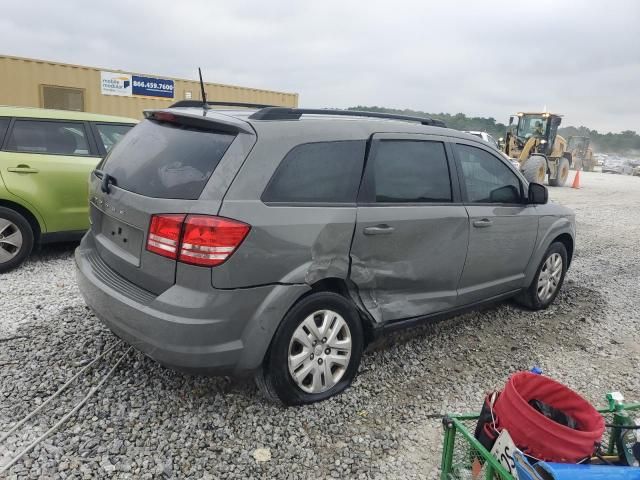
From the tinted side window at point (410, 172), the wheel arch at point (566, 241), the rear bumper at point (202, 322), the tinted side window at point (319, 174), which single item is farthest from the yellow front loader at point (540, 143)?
the rear bumper at point (202, 322)

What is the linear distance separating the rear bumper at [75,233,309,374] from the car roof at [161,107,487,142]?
0.89 m

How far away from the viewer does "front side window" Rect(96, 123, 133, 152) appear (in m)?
5.61

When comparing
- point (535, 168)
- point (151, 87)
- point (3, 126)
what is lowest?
point (535, 168)

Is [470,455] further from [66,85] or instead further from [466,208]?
[66,85]

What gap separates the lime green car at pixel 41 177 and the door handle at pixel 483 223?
4.01m

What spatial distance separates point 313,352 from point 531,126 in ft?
63.9

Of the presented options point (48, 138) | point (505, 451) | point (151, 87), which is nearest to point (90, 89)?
point (151, 87)

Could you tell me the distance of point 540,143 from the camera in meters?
18.9

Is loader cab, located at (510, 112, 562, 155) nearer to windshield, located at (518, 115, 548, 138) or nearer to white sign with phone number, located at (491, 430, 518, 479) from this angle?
windshield, located at (518, 115, 548, 138)

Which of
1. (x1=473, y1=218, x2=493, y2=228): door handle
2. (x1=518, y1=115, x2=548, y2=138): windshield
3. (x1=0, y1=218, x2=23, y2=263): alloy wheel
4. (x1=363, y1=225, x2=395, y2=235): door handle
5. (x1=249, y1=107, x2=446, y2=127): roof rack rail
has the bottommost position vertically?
(x1=0, y1=218, x2=23, y2=263): alloy wheel

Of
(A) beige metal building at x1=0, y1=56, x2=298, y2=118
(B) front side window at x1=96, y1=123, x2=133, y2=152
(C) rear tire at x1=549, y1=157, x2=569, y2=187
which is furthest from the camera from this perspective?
(C) rear tire at x1=549, y1=157, x2=569, y2=187

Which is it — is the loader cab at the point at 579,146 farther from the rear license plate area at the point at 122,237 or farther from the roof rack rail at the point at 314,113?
the rear license plate area at the point at 122,237

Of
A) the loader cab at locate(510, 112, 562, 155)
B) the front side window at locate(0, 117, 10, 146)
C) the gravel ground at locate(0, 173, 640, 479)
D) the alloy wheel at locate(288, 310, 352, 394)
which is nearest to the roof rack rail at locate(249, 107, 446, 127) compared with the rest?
the alloy wheel at locate(288, 310, 352, 394)

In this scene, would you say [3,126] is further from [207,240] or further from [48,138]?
[207,240]
